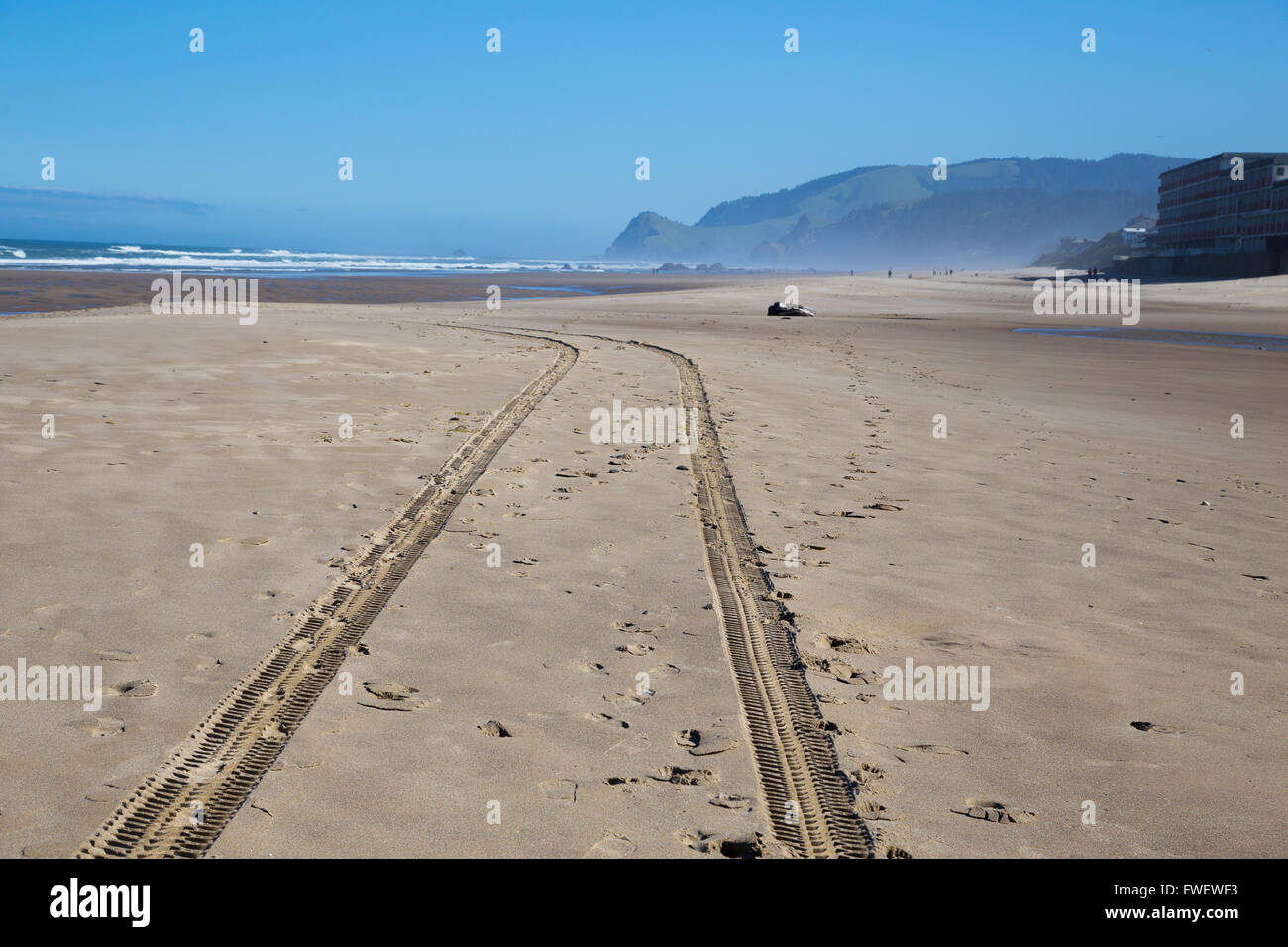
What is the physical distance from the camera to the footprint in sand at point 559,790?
3490mm

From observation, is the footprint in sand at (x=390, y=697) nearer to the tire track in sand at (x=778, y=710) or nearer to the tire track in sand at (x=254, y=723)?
the tire track in sand at (x=254, y=723)

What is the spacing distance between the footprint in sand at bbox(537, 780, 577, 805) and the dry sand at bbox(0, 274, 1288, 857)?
1 centimetres

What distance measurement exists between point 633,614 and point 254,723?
2.09 metres

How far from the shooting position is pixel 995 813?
3506 mm

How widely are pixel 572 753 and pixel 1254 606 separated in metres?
4.39

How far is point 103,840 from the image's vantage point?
316 centimetres

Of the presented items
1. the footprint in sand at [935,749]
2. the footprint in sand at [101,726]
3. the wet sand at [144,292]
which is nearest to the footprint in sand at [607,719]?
the footprint in sand at [935,749]

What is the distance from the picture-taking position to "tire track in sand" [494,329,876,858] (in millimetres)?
3400

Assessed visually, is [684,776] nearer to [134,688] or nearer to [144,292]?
[134,688]

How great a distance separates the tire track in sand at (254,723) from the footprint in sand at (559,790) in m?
1.02

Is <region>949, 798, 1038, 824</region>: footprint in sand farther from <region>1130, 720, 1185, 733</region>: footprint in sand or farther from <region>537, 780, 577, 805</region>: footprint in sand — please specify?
<region>537, 780, 577, 805</region>: footprint in sand

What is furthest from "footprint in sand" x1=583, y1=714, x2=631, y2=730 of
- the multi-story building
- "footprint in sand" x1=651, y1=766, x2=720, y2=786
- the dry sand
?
the multi-story building
